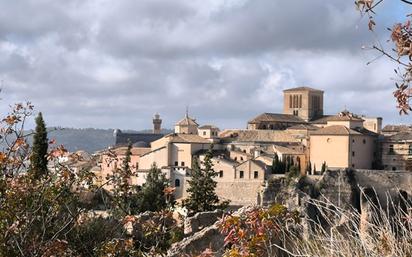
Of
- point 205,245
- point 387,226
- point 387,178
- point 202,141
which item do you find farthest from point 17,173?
point 202,141

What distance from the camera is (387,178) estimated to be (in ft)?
135

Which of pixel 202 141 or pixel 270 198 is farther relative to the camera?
pixel 202 141

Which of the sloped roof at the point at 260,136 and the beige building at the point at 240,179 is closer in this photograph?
the beige building at the point at 240,179

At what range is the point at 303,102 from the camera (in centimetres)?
9506

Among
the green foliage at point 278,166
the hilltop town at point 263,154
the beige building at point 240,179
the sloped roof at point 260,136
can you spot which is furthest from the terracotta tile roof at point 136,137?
the beige building at point 240,179

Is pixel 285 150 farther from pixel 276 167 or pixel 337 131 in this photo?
pixel 337 131

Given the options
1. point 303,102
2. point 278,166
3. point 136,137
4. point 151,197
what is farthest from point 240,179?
point 136,137

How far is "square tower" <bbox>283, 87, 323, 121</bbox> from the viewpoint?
93900 mm

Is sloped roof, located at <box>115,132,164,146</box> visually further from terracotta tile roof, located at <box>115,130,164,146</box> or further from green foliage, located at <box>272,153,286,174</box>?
green foliage, located at <box>272,153,286,174</box>

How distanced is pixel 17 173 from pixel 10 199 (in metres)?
0.43

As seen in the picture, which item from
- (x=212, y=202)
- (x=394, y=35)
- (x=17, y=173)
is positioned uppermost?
(x=394, y=35)

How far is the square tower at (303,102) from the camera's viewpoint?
3697 inches

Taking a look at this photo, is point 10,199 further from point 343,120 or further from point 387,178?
point 343,120

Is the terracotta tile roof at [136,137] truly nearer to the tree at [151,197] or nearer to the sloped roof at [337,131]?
the sloped roof at [337,131]
